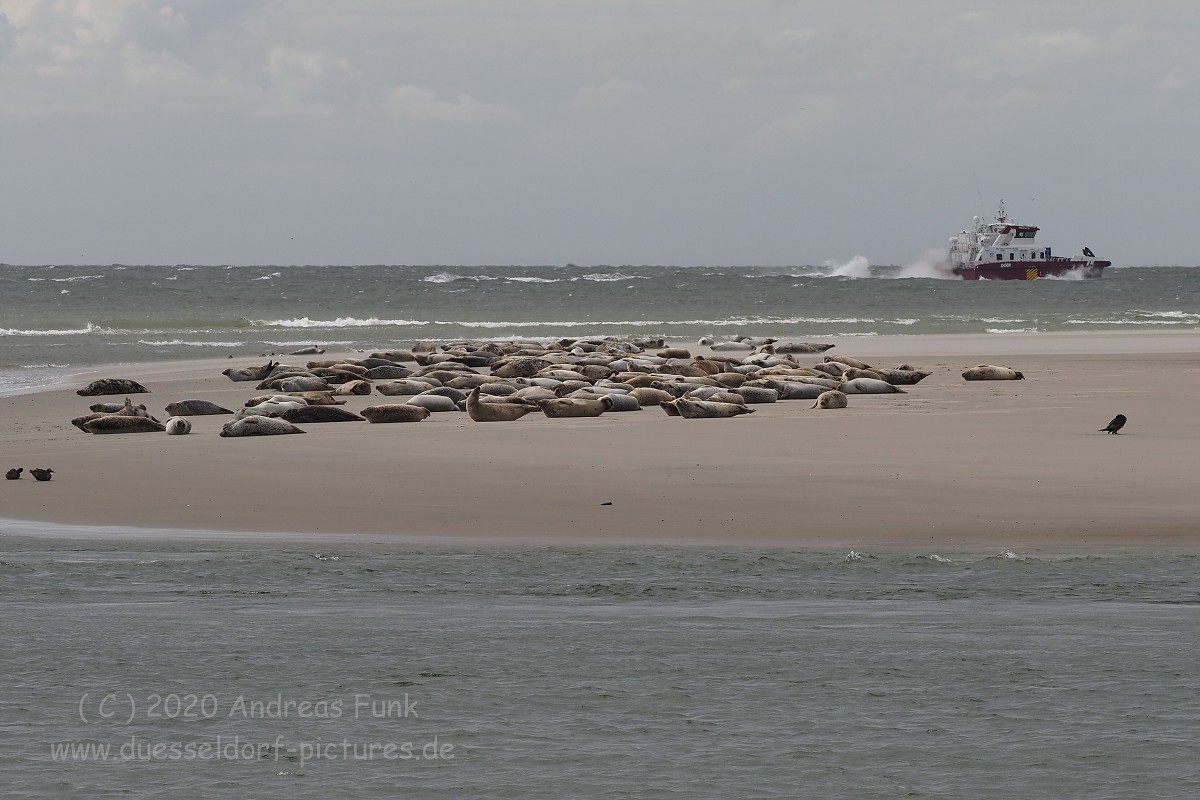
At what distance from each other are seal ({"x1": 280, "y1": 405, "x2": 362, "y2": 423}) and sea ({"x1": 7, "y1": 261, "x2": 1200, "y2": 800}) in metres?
5.05

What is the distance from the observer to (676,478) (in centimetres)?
1082

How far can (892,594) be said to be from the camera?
7.05m

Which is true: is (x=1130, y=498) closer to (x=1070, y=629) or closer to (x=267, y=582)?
(x=1070, y=629)

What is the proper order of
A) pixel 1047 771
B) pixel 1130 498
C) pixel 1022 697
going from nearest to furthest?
pixel 1047 771 < pixel 1022 697 < pixel 1130 498

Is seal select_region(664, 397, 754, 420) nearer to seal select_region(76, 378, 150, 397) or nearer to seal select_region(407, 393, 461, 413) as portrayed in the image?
seal select_region(407, 393, 461, 413)

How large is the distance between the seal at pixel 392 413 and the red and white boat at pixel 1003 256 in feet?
249

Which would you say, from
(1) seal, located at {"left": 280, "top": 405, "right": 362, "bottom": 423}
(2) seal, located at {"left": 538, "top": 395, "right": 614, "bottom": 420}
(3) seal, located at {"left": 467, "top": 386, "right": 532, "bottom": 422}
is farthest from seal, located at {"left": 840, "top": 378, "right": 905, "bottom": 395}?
(1) seal, located at {"left": 280, "top": 405, "right": 362, "bottom": 423}

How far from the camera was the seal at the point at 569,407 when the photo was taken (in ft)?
50.7

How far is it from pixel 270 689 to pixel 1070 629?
3.35 m

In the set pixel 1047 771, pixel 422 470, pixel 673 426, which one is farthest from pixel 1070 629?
pixel 673 426

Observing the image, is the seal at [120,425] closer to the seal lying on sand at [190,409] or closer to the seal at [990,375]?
the seal lying on sand at [190,409]

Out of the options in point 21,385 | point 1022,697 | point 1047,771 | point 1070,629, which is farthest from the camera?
point 21,385

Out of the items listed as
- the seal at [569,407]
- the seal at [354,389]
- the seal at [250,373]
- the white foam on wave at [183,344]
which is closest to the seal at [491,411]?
the seal at [569,407]

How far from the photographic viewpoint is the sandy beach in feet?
29.6
